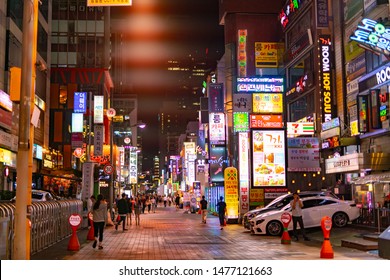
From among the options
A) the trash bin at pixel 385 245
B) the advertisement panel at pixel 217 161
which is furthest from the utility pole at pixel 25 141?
the advertisement panel at pixel 217 161

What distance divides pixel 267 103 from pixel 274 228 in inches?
668

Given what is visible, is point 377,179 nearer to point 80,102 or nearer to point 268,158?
point 268,158

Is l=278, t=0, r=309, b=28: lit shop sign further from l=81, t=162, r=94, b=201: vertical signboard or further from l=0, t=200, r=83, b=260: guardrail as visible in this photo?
l=0, t=200, r=83, b=260: guardrail

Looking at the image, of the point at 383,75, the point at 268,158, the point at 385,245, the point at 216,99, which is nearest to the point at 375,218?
the point at 383,75

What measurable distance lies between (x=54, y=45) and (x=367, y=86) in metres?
49.7

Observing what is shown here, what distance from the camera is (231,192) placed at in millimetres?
30516

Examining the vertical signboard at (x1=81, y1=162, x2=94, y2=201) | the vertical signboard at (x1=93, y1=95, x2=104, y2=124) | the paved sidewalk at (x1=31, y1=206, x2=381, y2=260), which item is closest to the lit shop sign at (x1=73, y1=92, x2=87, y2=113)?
the vertical signboard at (x1=93, y1=95, x2=104, y2=124)

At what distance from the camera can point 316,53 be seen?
36531mm

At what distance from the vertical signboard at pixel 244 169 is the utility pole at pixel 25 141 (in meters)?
20.5

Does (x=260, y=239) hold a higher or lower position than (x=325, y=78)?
lower

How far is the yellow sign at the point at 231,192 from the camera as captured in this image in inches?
1200

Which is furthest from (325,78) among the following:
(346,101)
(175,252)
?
(175,252)

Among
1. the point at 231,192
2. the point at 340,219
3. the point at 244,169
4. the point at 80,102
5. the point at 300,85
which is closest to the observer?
the point at 340,219
